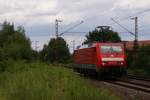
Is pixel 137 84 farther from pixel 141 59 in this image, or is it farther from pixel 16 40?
pixel 16 40

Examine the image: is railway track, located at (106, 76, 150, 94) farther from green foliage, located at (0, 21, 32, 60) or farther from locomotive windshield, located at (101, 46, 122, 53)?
green foliage, located at (0, 21, 32, 60)

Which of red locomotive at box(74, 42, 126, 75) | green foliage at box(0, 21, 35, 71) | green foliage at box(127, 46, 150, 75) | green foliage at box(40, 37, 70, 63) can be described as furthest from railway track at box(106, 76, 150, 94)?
green foliage at box(40, 37, 70, 63)

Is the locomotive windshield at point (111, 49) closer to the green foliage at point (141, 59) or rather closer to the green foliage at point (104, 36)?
the green foliage at point (141, 59)

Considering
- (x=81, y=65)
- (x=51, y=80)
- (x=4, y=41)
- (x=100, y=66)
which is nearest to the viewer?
(x=51, y=80)

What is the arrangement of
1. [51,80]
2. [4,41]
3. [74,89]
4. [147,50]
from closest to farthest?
[74,89] → [51,80] → [147,50] → [4,41]

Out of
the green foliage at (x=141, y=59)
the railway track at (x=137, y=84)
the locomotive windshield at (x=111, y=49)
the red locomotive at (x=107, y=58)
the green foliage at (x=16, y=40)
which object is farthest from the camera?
the green foliage at (x=16, y=40)

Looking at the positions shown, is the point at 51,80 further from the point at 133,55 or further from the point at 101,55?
the point at 133,55

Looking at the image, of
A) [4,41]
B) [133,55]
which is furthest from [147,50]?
[4,41]

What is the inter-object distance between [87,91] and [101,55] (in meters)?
23.4

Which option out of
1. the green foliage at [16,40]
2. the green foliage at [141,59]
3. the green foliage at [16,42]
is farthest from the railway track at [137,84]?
the green foliage at [16,40]

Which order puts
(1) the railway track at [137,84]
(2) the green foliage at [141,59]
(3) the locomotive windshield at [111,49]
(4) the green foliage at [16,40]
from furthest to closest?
(4) the green foliage at [16,40]
(2) the green foliage at [141,59]
(3) the locomotive windshield at [111,49]
(1) the railway track at [137,84]

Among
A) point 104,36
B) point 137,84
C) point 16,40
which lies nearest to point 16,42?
point 16,40

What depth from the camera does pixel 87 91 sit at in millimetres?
14594

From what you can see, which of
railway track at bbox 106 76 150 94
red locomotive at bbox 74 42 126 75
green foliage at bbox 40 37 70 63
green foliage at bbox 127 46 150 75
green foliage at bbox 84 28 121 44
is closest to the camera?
railway track at bbox 106 76 150 94
